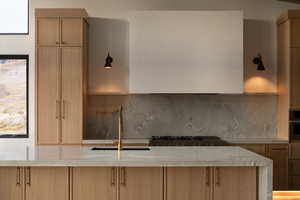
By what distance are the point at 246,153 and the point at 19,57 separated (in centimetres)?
400

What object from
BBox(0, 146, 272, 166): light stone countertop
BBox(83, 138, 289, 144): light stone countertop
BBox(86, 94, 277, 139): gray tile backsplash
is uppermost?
BBox(86, 94, 277, 139): gray tile backsplash

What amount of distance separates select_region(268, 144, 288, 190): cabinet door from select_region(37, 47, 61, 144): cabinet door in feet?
10.1

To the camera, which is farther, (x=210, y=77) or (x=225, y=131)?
(x=225, y=131)

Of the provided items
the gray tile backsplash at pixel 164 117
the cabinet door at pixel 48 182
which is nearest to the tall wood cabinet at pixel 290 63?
the gray tile backsplash at pixel 164 117

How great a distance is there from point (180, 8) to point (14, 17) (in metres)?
2.60

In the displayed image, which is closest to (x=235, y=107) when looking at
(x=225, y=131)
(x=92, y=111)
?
(x=225, y=131)

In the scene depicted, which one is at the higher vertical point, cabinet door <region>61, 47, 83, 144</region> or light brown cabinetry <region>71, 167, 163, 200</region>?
cabinet door <region>61, 47, 83, 144</region>

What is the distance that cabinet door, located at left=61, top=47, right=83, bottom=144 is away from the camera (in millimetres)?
5852

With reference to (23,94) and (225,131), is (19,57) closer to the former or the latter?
(23,94)

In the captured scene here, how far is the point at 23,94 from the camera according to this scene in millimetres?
6406

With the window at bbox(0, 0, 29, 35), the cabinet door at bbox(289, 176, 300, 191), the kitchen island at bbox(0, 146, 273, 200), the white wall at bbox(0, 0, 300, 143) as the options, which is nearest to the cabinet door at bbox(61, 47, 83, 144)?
the white wall at bbox(0, 0, 300, 143)

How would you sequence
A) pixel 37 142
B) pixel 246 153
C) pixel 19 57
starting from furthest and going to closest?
pixel 19 57 < pixel 37 142 < pixel 246 153

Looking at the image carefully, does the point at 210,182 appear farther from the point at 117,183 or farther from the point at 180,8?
the point at 180,8

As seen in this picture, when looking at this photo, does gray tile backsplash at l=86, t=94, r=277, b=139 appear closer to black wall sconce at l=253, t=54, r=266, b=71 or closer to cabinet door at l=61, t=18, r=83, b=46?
black wall sconce at l=253, t=54, r=266, b=71
